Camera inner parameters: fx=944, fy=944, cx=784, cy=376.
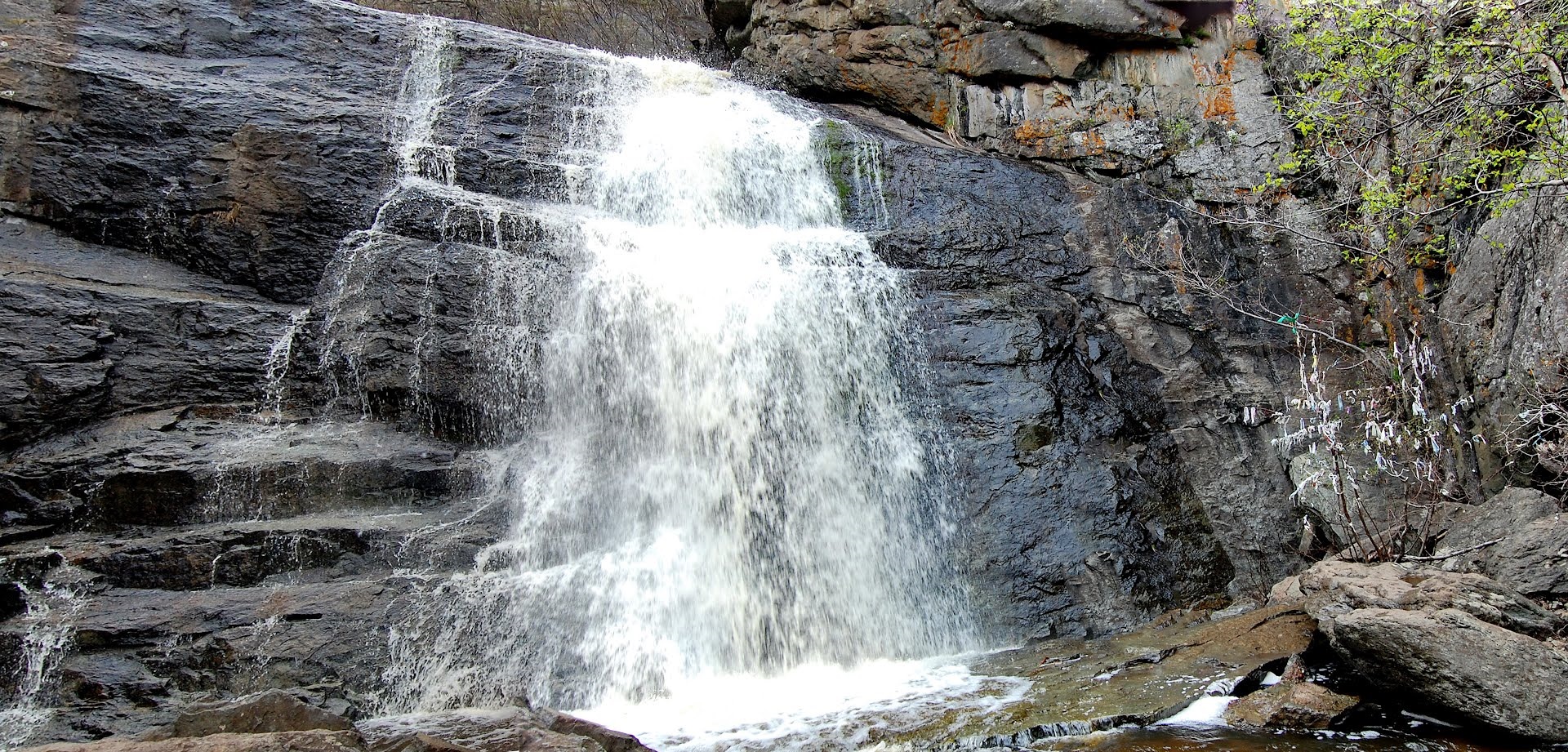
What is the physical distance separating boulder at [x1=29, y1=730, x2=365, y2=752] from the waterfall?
92.8 inches

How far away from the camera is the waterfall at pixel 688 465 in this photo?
700cm

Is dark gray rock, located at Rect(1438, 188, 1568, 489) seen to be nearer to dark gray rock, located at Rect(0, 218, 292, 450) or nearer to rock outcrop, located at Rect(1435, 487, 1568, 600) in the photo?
rock outcrop, located at Rect(1435, 487, 1568, 600)

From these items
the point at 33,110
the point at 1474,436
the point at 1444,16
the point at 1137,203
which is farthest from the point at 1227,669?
the point at 33,110

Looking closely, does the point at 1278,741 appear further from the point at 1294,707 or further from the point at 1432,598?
the point at 1432,598

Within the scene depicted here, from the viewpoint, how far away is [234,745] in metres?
3.92

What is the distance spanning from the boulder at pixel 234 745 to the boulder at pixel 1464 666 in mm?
5420

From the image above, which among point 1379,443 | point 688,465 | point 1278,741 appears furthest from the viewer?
point 1379,443

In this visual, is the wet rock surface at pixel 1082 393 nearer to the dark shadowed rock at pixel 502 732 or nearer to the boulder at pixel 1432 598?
the boulder at pixel 1432 598

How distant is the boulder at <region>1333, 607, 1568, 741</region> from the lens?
4875 mm

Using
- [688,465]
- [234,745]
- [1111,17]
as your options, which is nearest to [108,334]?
[688,465]

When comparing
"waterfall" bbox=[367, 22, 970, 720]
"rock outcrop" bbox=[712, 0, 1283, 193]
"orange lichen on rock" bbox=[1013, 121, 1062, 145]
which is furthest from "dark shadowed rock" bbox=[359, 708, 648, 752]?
"orange lichen on rock" bbox=[1013, 121, 1062, 145]

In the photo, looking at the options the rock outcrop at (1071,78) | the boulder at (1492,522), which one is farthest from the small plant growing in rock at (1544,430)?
the rock outcrop at (1071,78)

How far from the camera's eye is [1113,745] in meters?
5.10

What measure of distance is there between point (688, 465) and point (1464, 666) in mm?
5538
